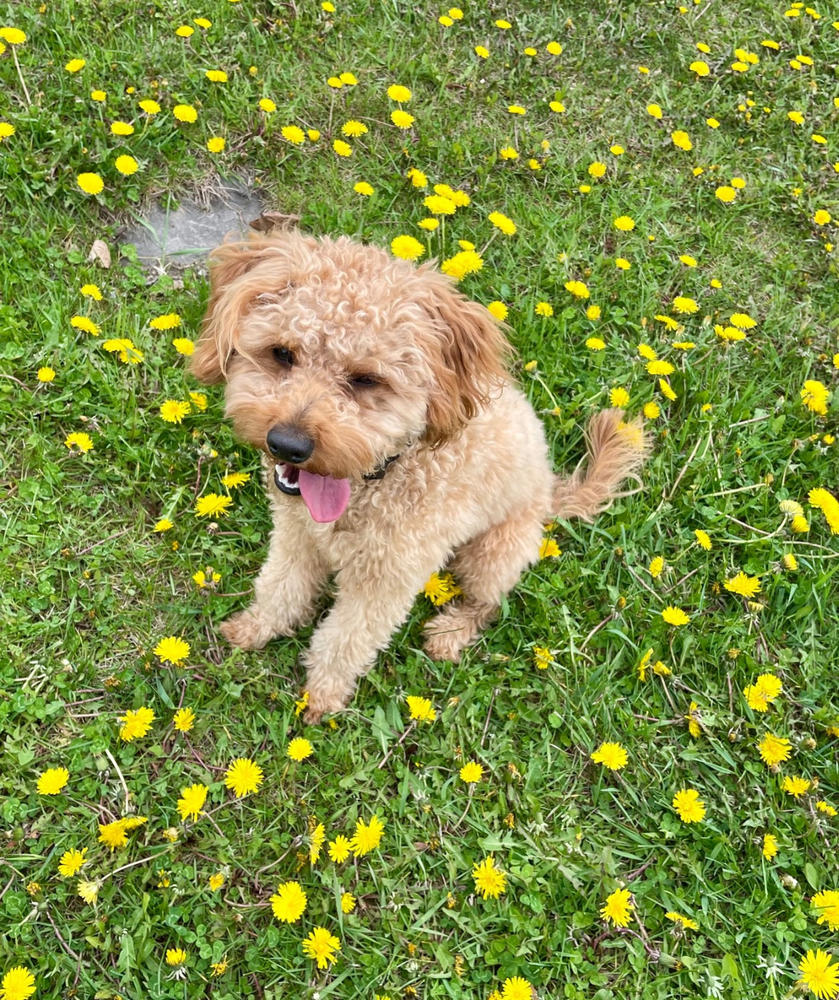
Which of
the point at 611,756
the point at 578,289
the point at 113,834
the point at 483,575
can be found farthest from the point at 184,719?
the point at 578,289

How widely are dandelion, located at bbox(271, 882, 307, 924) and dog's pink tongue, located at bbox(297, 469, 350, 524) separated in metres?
1.26

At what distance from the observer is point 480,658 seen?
324cm

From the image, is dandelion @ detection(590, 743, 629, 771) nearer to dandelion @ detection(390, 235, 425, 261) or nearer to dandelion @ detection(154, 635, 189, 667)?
dandelion @ detection(154, 635, 189, 667)

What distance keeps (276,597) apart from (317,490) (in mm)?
840

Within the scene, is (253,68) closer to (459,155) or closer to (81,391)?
(459,155)

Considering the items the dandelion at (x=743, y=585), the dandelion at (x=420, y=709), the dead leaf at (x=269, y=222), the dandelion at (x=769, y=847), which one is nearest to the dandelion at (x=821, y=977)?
the dandelion at (x=769, y=847)

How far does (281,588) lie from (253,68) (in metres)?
3.21

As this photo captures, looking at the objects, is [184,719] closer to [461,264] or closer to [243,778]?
[243,778]

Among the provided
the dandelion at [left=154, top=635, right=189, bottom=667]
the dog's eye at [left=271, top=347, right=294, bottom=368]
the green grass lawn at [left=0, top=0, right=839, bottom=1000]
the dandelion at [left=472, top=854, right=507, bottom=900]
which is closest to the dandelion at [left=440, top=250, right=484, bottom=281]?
the green grass lawn at [left=0, top=0, right=839, bottom=1000]

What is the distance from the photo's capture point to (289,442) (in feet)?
6.76

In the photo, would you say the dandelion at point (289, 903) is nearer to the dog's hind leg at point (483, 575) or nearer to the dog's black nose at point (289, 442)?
the dog's hind leg at point (483, 575)

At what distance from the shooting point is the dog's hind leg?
3090 millimetres

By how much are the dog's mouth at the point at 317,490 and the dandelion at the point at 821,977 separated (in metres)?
2.34

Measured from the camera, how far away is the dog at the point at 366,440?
2.16m
